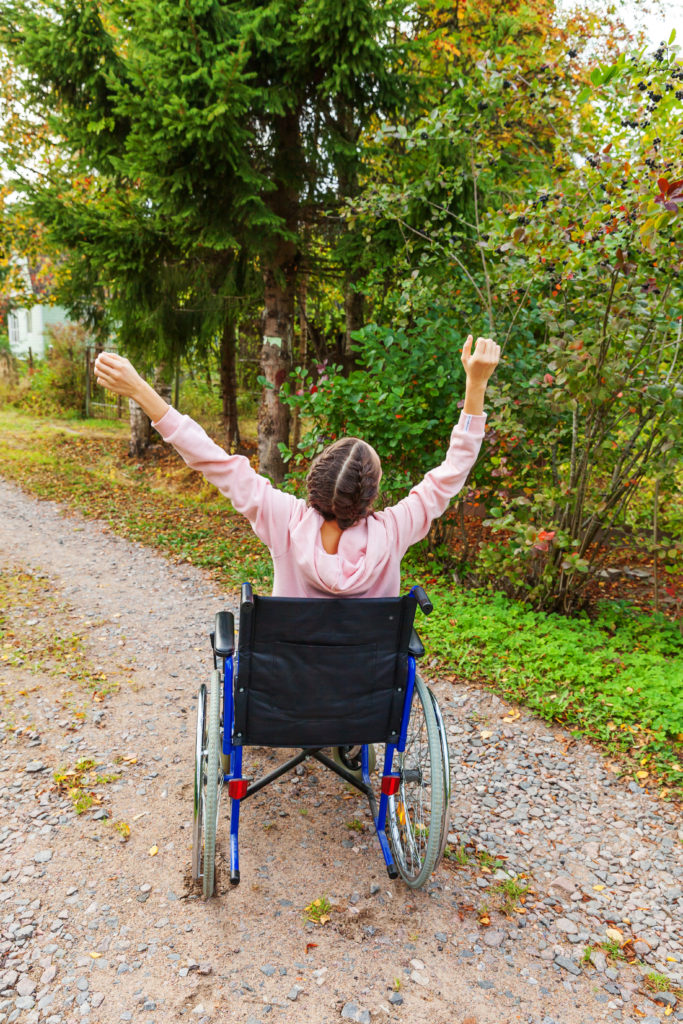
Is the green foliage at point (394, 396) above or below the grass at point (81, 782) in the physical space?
above

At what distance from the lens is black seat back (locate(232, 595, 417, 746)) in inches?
79.7

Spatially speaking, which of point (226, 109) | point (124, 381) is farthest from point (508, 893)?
point (226, 109)

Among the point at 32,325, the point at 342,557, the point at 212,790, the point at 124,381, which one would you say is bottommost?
the point at 212,790

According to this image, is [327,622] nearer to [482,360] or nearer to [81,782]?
[482,360]

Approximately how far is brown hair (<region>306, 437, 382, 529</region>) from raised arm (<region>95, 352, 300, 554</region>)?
0.35ft

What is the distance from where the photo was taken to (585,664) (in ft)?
12.5

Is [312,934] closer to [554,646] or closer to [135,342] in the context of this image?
[554,646]

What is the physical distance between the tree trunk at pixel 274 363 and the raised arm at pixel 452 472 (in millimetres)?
4853

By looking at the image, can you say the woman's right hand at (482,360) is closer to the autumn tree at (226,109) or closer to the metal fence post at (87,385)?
the autumn tree at (226,109)

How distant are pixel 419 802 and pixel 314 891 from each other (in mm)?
476

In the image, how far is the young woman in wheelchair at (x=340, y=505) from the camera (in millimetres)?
2014

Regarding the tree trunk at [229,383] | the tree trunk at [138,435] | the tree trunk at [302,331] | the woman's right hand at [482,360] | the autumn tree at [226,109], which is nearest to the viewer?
the woman's right hand at [482,360]

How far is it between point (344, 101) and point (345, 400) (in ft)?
11.3

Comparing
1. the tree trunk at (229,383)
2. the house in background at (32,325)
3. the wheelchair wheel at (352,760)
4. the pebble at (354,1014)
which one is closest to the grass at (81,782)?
the wheelchair wheel at (352,760)
